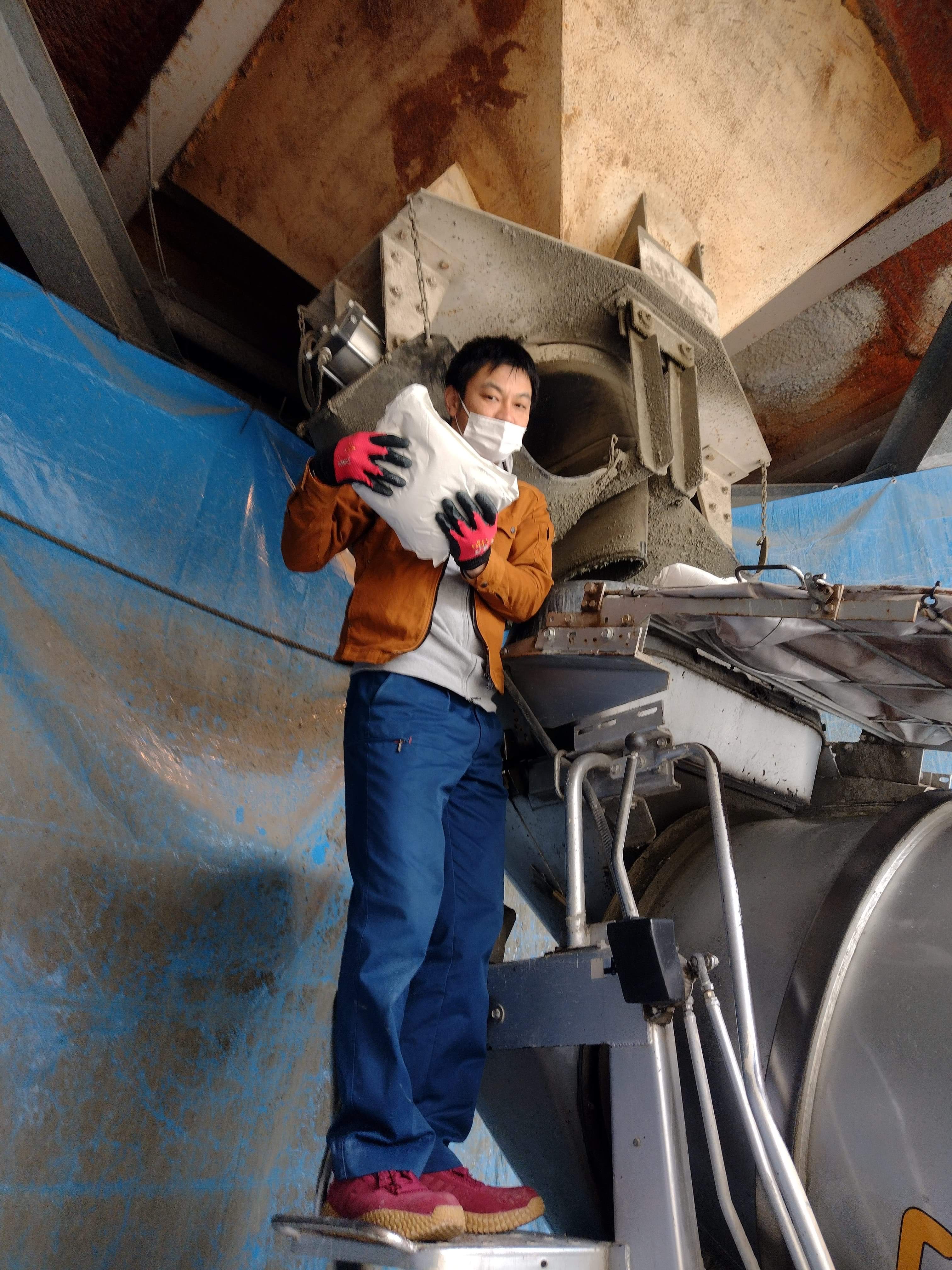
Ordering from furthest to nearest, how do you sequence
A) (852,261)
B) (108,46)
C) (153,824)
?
(852,261) < (108,46) < (153,824)

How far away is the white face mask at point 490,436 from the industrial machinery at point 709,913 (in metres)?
0.28

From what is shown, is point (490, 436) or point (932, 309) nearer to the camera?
point (490, 436)

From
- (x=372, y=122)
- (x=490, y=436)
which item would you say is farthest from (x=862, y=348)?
(x=490, y=436)

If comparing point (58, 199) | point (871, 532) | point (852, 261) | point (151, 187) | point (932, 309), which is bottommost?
point (871, 532)

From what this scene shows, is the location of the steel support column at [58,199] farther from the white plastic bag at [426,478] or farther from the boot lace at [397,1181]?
the boot lace at [397,1181]

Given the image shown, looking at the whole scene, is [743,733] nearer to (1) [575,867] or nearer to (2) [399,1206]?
(1) [575,867]

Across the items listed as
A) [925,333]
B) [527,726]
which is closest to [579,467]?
[527,726]

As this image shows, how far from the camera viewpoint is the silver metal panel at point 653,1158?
108 cm

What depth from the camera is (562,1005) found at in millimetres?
→ 1272

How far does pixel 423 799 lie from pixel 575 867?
25 cm

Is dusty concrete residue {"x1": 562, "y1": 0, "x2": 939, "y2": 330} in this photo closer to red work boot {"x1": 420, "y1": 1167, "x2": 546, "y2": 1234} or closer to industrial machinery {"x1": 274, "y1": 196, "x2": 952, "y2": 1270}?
industrial machinery {"x1": 274, "y1": 196, "x2": 952, "y2": 1270}

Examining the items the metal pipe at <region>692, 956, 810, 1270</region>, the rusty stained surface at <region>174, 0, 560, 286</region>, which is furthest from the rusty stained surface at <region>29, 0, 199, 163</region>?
the metal pipe at <region>692, 956, 810, 1270</region>

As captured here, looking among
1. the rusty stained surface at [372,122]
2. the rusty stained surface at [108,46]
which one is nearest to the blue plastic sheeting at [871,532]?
the rusty stained surface at [372,122]

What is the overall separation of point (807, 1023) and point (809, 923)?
0.49 feet
